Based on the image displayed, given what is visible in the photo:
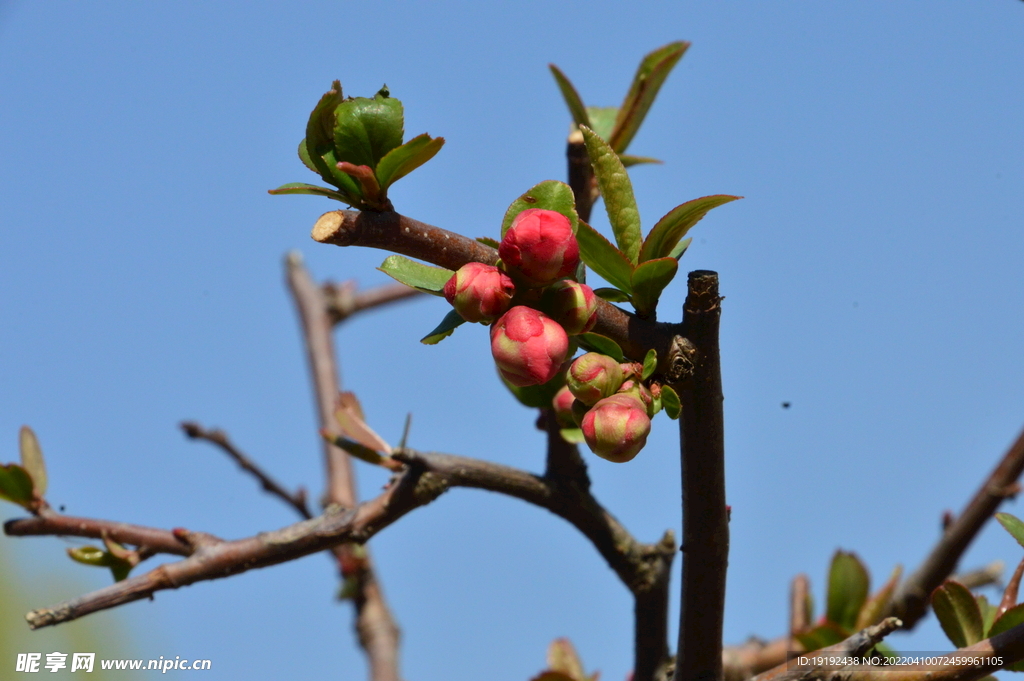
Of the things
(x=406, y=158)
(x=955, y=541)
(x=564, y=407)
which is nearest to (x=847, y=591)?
(x=955, y=541)

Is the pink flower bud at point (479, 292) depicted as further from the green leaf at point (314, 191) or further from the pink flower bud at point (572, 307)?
the green leaf at point (314, 191)

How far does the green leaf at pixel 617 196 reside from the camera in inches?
29.8

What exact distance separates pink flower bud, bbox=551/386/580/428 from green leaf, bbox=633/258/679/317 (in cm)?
22

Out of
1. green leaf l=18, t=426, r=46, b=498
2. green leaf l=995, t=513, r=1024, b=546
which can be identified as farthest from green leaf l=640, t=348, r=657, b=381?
green leaf l=18, t=426, r=46, b=498

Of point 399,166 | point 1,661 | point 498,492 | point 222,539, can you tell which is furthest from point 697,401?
point 1,661

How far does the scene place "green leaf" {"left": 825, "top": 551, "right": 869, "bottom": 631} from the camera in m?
1.39

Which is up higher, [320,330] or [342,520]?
[320,330]

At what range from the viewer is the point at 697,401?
2.33 feet

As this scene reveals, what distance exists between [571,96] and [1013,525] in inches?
28.6

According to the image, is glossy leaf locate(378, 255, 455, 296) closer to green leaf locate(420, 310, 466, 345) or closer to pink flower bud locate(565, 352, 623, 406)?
green leaf locate(420, 310, 466, 345)

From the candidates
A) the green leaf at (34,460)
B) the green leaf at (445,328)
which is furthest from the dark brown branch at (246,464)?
the green leaf at (445,328)

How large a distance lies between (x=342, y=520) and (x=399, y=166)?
537mm

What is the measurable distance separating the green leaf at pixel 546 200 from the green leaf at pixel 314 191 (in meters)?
0.14

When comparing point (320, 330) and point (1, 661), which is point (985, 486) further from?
point (1, 661)
